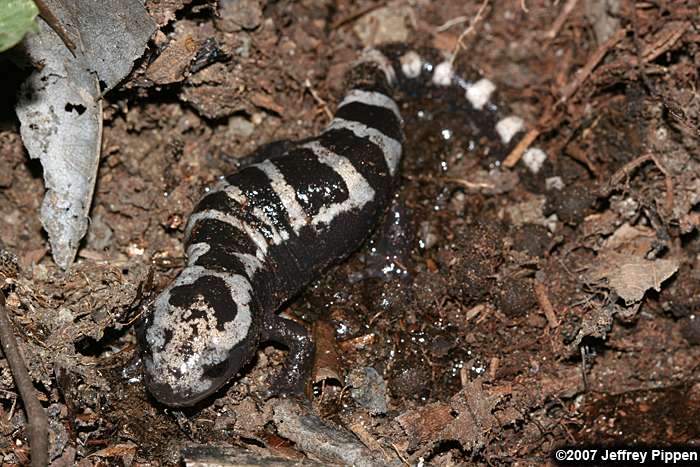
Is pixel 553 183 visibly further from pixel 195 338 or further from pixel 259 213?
pixel 195 338

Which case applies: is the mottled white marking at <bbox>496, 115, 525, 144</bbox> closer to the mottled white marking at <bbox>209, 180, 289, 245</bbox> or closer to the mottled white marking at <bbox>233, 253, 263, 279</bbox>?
the mottled white marking at <bbox>209, 180, 289, 245</bbox>

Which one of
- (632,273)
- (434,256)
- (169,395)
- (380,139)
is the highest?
(380,139)

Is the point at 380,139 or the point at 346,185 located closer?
the point at 346,185

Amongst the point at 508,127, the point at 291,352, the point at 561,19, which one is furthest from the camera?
the point at 561,19

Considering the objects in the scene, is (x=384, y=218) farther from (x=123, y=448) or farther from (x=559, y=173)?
(x=123, y=448)

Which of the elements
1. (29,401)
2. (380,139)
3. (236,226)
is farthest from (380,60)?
(29,401)

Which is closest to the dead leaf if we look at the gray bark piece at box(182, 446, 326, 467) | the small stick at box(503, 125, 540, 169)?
the small stick at box(503, 125, 540, 169)

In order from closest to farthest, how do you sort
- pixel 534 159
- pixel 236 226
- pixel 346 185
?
1. pixel 236 226
2. pixel 346 185
3. pixel 534 159

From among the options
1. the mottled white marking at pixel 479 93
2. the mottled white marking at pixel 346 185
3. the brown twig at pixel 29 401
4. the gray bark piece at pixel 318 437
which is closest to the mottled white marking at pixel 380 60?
the mottled white marking at pixel 479 93
